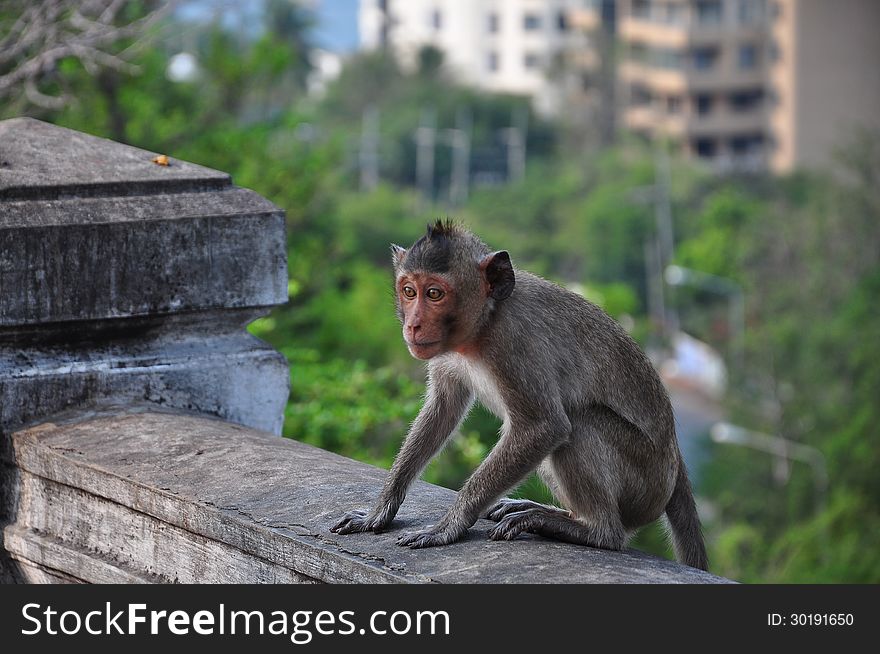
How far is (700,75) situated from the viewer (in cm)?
8362

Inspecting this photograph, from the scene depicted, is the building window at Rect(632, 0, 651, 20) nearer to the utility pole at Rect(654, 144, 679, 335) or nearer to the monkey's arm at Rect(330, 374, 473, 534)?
the utility pole at Rect(654, 144, 679, 335)

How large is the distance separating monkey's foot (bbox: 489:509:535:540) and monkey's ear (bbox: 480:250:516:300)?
1.76 ft

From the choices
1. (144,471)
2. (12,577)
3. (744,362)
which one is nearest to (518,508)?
(144,471)

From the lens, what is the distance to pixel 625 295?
172 ft

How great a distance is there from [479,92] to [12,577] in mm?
84054

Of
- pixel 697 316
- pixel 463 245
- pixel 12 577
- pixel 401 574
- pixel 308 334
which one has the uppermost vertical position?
pixel 463 245

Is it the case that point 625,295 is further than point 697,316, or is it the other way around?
point 697,316

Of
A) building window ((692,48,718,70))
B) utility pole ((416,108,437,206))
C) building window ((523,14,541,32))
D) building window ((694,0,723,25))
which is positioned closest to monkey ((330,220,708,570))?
utility pole ((416,108,437,206))

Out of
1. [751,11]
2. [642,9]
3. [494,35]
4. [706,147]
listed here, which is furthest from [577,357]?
[494,35]

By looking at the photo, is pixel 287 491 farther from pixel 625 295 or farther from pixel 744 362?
pixel 625 295

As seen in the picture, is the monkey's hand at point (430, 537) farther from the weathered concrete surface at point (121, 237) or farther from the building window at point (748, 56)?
the building window at point (748, 56)

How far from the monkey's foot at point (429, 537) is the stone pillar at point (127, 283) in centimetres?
94

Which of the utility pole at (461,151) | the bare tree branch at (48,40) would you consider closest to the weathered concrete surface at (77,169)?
the bare tree branch at (48,40)

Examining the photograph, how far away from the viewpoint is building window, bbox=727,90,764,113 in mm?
83688
